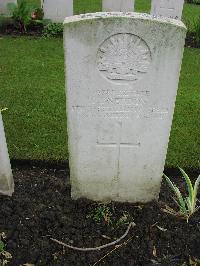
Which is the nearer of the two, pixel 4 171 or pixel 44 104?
pixel 4 171

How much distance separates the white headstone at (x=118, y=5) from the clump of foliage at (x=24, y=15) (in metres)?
1.41

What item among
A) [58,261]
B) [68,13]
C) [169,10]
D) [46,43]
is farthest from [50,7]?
[58,261]

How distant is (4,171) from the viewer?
9.72 feet

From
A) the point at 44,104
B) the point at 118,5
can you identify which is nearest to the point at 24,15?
the point at 118,5

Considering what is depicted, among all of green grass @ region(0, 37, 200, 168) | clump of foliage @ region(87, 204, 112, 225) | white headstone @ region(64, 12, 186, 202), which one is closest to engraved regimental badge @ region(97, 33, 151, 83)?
white headstone @ region(64, 12, 186, 202)

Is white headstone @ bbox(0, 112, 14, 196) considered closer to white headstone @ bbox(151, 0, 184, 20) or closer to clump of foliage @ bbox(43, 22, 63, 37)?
clump of foliage @ bbox(43, 22, 63, 37)

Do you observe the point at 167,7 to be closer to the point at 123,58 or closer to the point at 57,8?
the point at 57,8

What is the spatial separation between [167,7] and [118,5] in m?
1.07

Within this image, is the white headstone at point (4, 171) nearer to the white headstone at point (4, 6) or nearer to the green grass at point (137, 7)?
the white headstone at point (4, 6)

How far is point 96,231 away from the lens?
9.55 feet

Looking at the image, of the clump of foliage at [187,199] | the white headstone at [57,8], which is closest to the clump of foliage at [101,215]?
the clump of foliage at [187,199]

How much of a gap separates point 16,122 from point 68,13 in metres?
4.32

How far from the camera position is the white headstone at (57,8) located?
7.85m

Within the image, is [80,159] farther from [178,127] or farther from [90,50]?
[178,127]
